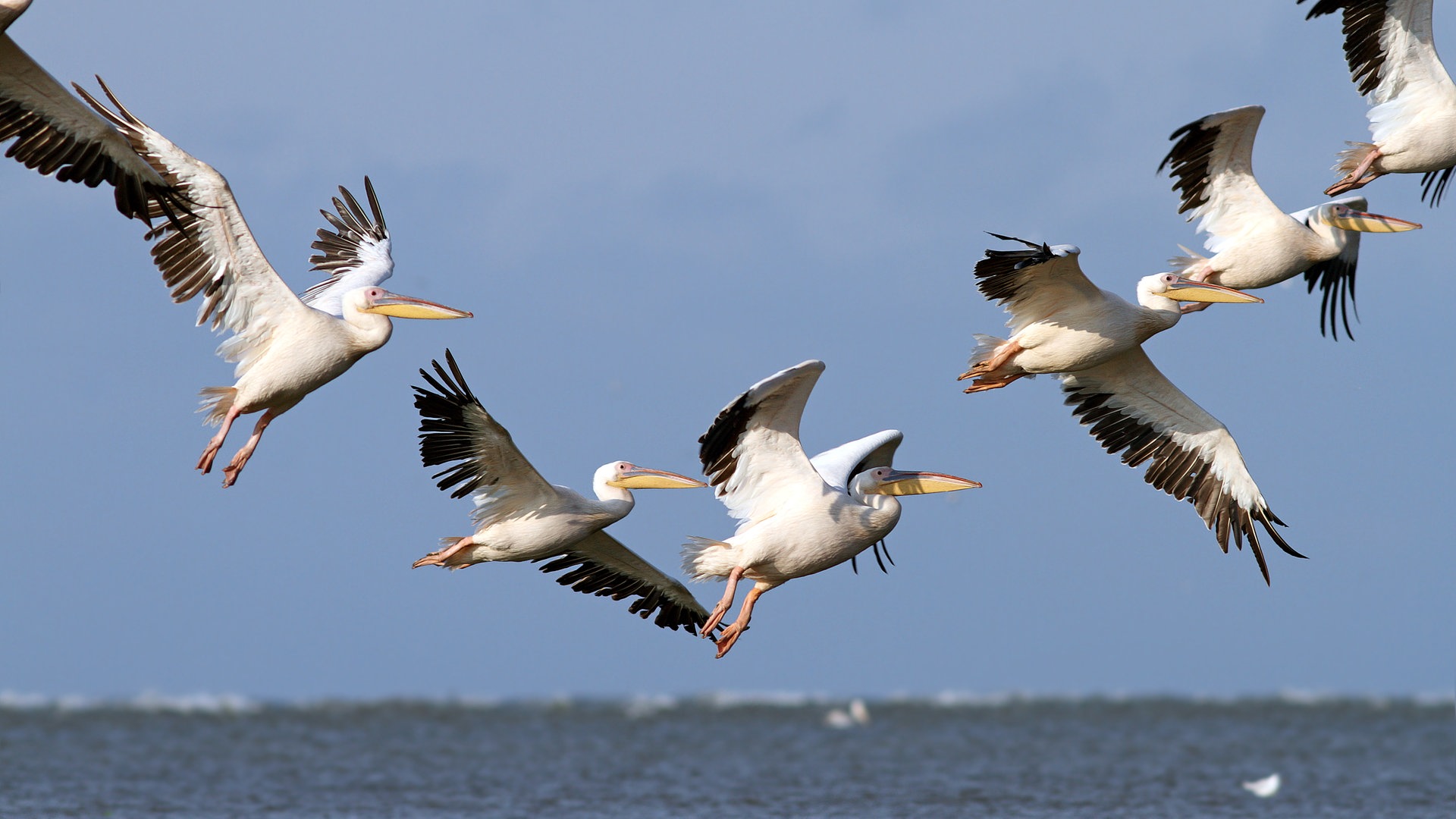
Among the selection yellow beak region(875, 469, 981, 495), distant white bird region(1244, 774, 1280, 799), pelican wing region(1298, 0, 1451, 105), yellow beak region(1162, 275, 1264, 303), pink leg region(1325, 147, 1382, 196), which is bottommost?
distant white bird region(1244, 774, 1280, 799)

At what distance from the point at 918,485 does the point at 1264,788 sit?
42.2 ft

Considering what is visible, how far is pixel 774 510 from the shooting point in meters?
→ 8.25

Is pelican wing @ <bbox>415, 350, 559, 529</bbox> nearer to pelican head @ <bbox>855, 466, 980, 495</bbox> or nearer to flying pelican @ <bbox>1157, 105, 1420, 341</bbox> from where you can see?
pelican head @ <bbox>855, 466, 980, 495</bbox>

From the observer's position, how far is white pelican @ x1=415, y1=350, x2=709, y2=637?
742 cm

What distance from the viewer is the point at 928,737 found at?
2817 centimetres

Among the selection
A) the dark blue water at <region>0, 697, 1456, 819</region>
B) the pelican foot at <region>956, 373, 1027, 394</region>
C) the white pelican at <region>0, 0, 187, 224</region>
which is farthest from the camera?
the dark blue water at <region>0, 697, 1456, 819</region>

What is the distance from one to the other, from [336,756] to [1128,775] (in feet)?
37.4

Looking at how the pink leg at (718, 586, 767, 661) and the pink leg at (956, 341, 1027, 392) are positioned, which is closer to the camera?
the pink leg at (718, 586, 767, 661)

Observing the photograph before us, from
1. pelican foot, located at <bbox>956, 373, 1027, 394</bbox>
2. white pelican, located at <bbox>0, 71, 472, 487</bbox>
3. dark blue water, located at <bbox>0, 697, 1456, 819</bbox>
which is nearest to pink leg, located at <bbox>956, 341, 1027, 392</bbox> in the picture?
pelican foot, located at <bbox>956, 373, 1027, 394</bbox>

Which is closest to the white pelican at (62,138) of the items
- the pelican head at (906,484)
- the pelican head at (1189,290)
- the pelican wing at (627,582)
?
the pelican wing at (627,582)

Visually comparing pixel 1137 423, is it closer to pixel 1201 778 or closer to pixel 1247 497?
pixel 1247 497

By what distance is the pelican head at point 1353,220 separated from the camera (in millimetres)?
9289

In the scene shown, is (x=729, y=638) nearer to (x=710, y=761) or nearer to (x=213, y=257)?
(x=213, y=257)

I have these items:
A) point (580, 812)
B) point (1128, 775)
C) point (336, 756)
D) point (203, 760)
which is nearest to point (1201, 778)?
point (1128, 775)
